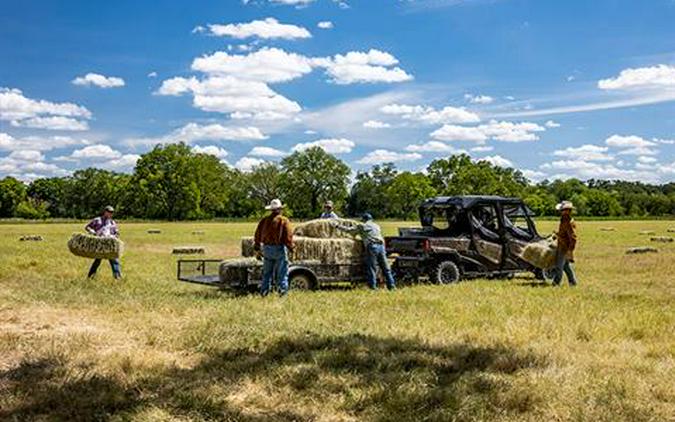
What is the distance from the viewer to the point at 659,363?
7.40 metres

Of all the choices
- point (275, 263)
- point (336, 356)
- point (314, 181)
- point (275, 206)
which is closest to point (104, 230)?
point (275, 206)

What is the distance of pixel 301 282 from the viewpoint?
45.8 ft

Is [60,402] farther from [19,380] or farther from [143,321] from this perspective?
[143,321]

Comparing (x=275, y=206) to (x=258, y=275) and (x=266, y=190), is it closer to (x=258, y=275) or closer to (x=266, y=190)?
(x=258, y=275)

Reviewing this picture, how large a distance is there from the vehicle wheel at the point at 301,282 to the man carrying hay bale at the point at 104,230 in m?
4.68

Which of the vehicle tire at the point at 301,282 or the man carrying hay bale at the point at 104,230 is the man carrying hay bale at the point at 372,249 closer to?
the vehicle tire at the point at 301,282

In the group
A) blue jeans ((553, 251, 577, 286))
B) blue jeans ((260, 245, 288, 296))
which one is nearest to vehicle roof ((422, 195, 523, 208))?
blue jeans ((553, 251, 577, 286))

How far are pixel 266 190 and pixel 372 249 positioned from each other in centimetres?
11619

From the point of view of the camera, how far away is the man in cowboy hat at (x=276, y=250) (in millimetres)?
13016

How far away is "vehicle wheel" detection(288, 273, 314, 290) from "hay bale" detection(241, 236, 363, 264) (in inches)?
15.5

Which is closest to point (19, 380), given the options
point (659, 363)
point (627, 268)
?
point (659, 363)

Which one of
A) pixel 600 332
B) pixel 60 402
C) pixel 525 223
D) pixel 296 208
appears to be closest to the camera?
pixel 60 402

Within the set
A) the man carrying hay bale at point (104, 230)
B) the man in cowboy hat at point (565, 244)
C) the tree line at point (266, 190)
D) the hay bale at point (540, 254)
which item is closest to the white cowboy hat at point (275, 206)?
the man carrying hay bale at point (104, 230)

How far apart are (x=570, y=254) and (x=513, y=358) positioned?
27.9ft
